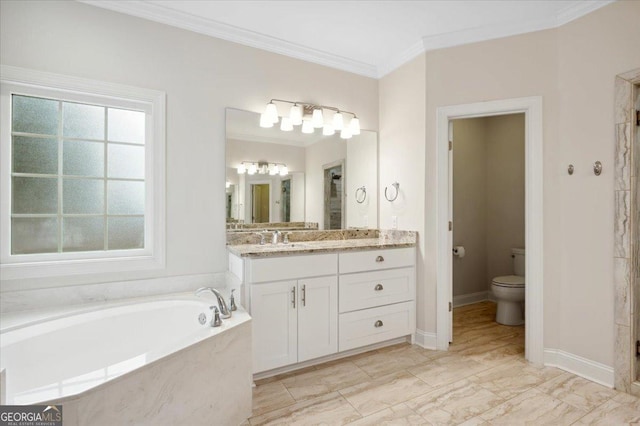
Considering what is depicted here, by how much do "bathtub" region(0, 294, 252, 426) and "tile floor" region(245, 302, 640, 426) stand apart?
1.33 feet

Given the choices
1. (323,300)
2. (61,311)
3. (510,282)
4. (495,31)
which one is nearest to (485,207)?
(510,282)

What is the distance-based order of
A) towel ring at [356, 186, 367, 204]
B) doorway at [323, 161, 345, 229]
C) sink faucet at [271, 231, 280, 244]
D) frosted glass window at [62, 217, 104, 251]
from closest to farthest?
frosted glass window at [62, 217, 104, 251] < sink faucet at [271, 231, 280, 244] < doorway at [323, 161, 345, 229] < towel ring at [356, 186, 367, 204]

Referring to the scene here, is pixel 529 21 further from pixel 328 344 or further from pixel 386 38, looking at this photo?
pixel 328 344

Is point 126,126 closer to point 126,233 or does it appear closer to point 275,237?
point 126,233

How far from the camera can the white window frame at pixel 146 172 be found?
201 centimetres

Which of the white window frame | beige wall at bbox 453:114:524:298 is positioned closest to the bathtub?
the white window frame

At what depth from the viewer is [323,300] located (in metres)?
2.40

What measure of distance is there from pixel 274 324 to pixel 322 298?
401mm

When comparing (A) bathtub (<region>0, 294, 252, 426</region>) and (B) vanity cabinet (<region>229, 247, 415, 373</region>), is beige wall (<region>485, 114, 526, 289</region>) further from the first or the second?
(A) bathtub (<region>0, 294, 252, 426</region>)

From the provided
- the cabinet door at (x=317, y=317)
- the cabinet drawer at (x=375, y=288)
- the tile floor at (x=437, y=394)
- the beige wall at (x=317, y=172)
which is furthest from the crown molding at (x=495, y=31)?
the tile floor at (x=437, y=394)

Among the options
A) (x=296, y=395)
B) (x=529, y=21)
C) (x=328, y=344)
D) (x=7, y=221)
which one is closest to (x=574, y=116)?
(x=529, y=21)

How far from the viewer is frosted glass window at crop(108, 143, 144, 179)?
7.82 ft

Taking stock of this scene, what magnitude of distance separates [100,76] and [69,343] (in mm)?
1704

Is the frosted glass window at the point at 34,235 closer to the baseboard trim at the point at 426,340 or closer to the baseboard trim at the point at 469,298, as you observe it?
the baseboard trim at the point at 426,340
